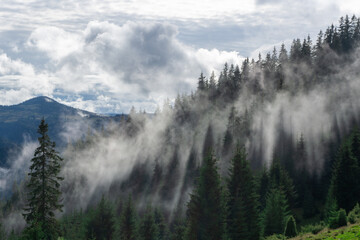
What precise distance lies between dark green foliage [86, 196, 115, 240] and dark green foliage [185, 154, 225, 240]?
12.3 meters

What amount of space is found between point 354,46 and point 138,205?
110 meters

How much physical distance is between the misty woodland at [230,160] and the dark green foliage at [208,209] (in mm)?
109

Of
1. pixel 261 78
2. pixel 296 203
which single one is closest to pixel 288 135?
pixel 261 78

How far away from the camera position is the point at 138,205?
116 m

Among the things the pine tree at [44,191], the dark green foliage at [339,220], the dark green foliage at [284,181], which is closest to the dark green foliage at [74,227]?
the pine tree at [44,191]

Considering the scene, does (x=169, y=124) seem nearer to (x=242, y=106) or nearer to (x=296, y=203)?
(x=242, y=106)

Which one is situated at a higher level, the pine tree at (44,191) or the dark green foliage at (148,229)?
the pine tree at (44,191)

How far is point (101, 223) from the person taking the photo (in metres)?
43.1

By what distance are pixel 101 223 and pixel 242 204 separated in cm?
1890

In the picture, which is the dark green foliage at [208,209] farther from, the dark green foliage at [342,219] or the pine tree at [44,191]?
the pine tree at [44,191]

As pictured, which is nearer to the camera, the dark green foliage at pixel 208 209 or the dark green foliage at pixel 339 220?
the dark green foliage at pixel 339 220

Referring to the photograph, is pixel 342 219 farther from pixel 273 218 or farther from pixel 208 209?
pixel 208 209

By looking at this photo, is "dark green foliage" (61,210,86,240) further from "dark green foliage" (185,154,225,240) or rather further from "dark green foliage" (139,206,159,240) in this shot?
"dark green foliage" (185,154,225,240)

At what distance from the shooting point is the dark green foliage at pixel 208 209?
35375mm
